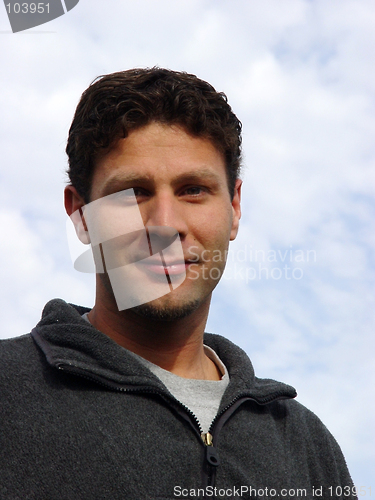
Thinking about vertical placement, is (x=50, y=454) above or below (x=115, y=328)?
below

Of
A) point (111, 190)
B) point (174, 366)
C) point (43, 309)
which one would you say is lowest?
point (174, 366)

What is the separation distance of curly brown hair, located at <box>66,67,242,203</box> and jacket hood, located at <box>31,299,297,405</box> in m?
0.82

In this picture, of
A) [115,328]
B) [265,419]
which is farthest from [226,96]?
[265,419]

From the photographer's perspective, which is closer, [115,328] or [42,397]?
[42,397]

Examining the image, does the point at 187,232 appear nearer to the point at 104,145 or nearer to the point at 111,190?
the point at 111,190

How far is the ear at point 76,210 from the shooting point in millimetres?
3621

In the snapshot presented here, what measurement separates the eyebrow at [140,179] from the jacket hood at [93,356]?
0.76m

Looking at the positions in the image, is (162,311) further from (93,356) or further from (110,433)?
(110,433)

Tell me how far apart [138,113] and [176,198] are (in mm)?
610

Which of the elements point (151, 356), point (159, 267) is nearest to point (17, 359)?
point (151, 356)

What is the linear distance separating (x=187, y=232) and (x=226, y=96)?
136 cm

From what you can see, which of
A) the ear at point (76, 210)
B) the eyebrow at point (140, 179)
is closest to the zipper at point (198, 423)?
the ear at point (76, 210)

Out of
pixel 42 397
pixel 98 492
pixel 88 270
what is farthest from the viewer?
pixel 88 270

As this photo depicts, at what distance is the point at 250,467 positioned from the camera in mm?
3084
